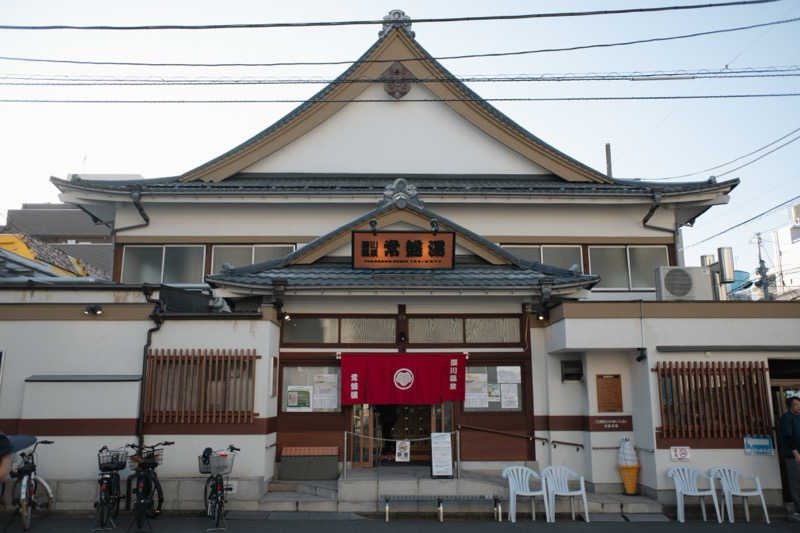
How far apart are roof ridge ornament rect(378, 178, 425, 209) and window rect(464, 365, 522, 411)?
387 cm

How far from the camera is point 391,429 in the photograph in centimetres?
1477

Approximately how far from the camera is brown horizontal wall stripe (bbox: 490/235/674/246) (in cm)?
1612

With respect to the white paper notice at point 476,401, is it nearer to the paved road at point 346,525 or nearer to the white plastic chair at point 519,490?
the white plastic chair at point 519,490

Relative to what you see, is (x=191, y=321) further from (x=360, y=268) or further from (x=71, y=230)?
(x=71, y=230)

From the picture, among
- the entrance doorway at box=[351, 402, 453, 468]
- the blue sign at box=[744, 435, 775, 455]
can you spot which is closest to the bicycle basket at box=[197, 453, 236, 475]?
the entrance doorway at box=[351, 402, 453, 468]

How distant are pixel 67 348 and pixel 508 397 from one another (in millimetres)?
8972

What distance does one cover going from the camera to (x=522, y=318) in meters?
13.1

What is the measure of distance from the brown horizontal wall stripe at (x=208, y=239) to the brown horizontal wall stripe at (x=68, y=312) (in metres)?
4.44

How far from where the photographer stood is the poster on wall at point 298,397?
499 inches

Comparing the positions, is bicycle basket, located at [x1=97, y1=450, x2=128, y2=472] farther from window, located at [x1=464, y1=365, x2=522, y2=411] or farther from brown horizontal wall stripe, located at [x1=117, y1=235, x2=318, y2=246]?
brown horizontal wall stripe, located at [x1=117, y1=235, x2=318, y2=246]

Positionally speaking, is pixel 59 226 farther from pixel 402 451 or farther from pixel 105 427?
pixel 402 451

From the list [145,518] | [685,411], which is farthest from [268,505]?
[685,411]

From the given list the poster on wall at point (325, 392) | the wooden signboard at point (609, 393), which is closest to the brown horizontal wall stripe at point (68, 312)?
the poster on wall at point (325, 392)

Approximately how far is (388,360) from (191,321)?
3.98 meters
